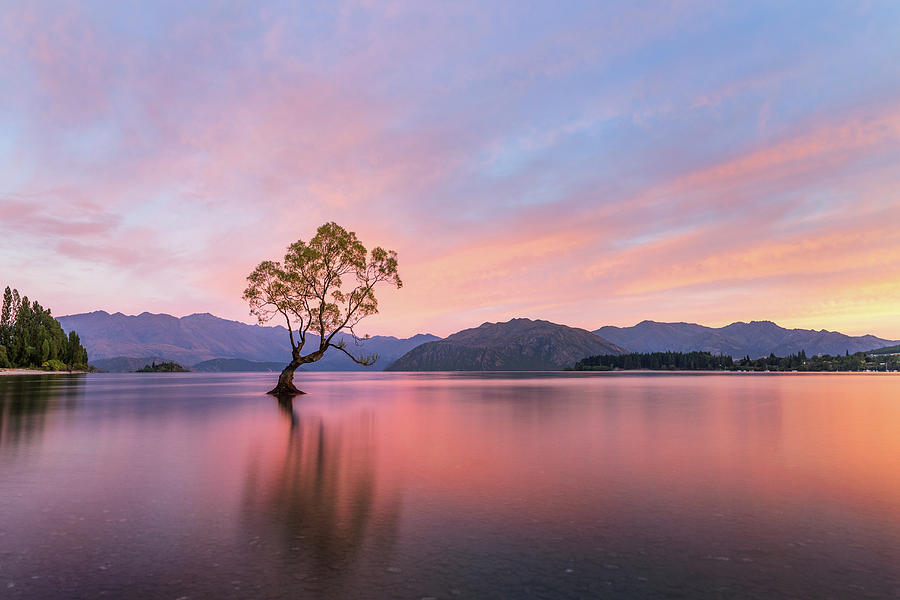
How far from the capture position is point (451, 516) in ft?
45.3

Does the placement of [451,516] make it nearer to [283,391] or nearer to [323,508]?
[323,508]

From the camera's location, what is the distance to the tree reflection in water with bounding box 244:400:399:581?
1072 centimetres

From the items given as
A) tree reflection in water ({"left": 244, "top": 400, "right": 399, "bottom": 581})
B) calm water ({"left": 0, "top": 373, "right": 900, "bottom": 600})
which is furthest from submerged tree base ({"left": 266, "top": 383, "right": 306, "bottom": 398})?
tree reflection in water ({"left": 244, "top": 400, "right": 399, "bottom": 581})

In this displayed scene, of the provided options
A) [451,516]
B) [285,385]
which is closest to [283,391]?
[285,385]

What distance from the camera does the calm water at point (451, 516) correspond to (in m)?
9.45

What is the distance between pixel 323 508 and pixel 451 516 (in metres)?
3.66

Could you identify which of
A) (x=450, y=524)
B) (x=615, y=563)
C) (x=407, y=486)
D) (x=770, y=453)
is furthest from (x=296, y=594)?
(x=770, y=453)

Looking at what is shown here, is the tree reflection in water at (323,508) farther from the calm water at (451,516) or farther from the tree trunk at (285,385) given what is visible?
the tree trunk at (285,385)

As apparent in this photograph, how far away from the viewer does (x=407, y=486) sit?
57.5ft

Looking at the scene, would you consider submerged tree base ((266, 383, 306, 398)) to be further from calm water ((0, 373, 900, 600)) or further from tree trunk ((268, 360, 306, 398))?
calm water ((0, 373, 900, 600))

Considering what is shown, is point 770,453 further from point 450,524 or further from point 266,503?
point 266,503

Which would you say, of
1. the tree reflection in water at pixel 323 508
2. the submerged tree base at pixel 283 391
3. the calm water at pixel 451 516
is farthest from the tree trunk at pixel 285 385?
the tree reflection in water at pixel 323 508

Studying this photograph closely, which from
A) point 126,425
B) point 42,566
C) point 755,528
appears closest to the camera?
point 42,566

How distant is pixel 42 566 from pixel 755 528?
51.1ft
